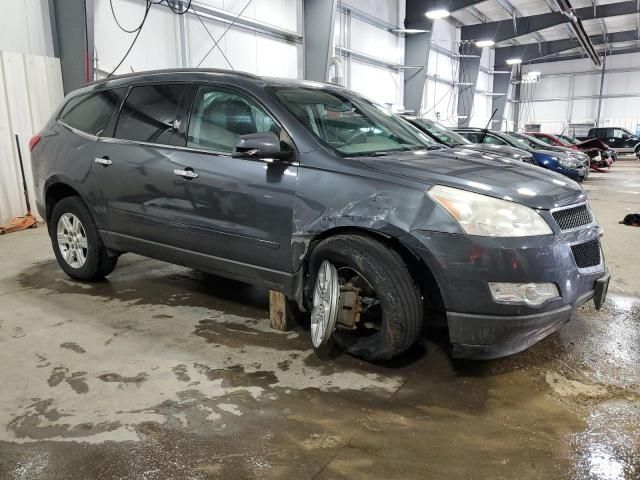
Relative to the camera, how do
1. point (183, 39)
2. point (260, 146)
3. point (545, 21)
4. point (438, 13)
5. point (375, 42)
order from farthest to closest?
point (545, 21) → point (375, 42) → point (438, 13) → point (183, 39) → point (260, 146)

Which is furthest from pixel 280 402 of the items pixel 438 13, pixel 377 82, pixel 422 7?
pixel 422 7

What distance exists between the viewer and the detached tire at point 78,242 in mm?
3791

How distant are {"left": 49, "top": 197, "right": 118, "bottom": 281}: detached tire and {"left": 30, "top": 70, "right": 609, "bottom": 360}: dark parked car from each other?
7cm

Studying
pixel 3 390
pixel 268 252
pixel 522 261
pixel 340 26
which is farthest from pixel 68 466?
pixel 340 26

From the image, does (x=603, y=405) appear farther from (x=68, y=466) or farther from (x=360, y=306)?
(x=68, y=466)

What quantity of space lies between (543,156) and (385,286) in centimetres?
928

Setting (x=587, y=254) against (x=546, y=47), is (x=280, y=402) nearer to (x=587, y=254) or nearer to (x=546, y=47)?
(x=587, y=254)

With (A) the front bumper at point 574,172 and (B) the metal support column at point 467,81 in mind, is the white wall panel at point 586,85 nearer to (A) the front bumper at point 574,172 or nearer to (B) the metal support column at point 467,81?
(B) the metal support column at point 467,81

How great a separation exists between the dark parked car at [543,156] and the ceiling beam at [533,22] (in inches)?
338

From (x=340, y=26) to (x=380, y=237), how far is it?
12322 mm

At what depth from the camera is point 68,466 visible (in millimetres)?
1847

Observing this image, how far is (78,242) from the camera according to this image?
12.9ft

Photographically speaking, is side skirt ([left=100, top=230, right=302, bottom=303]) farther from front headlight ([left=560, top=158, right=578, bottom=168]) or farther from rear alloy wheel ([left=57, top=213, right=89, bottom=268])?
front headlight ([left=560, top=158, right=578, bottom=168])

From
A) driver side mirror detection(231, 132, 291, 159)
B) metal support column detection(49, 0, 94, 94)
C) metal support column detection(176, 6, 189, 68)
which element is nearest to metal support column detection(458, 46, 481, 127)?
metal support column detection(176, 6, 189, 68)
